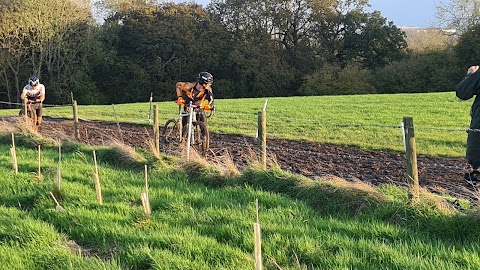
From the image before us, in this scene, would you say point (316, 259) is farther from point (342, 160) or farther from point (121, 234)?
point (342, 160)

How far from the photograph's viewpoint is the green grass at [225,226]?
4723mm

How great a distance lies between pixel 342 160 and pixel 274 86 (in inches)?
1670

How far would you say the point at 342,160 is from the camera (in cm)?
1176

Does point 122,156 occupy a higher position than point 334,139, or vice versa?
point 122,156

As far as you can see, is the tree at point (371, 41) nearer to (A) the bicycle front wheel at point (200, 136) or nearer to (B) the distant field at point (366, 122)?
(B) the distant field at point (366, 122)

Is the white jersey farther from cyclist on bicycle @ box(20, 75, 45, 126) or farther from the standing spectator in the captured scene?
the standing spectator

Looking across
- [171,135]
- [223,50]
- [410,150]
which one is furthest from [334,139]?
[223,50]

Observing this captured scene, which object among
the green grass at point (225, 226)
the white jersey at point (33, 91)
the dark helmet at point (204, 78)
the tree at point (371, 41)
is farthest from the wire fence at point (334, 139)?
the tree at point (371, 41)

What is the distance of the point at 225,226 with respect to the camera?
5.59 meters

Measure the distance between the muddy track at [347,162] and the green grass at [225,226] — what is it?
1214mm

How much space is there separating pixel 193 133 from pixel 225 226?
619 centimetres

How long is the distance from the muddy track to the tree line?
110ft

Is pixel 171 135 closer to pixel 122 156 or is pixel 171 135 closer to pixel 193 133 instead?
pixel 193 133

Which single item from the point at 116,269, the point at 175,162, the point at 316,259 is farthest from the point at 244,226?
the point at 175,162
